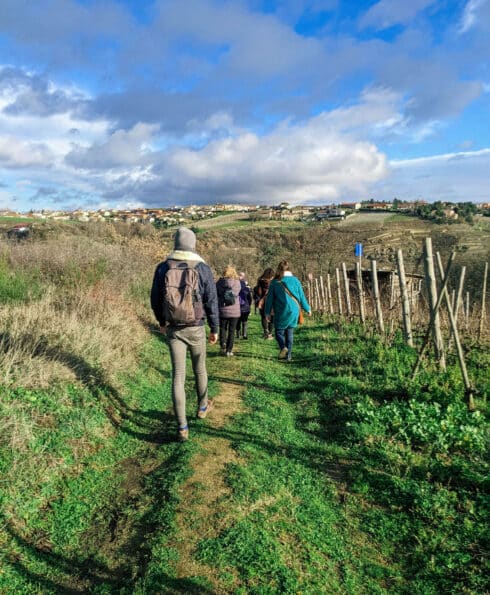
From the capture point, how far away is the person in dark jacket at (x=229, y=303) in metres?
8.05

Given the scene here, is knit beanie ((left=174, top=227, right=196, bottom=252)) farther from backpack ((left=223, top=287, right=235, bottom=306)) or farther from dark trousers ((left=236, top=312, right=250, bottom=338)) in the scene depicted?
A: dark trousers ((left=236, top=312, right=250, bottom=338))

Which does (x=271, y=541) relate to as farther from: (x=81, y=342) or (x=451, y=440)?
(x=81, y=342)

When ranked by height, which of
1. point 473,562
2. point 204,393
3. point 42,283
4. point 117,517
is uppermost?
point 42,283

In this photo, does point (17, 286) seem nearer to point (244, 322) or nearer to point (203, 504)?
point (244, 322)

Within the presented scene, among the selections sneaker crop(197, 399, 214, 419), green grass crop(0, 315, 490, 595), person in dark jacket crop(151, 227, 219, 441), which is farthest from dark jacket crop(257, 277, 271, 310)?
person in dark jacket crop(151, 227, 219, 441)

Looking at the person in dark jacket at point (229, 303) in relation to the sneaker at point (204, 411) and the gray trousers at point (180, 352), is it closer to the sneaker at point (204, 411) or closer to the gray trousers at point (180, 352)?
the sneaker at point (204, 411)

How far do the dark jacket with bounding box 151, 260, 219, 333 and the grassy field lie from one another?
1.41 metres

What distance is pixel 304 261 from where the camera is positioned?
111ft

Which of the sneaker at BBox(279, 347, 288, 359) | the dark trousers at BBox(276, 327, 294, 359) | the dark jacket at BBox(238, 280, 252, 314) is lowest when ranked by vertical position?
the sneaker at BBox(279, 347, 288, 359)

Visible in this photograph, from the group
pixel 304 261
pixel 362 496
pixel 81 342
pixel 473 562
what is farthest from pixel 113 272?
pixel 304 261

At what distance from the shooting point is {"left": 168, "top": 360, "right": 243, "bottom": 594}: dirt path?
8.65 ft

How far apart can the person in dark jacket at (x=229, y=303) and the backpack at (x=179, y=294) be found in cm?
377

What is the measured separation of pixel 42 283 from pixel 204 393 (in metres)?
5.71

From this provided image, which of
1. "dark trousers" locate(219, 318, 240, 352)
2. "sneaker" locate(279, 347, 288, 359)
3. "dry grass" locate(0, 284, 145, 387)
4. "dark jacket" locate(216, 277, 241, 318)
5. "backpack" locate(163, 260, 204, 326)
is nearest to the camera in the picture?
"backpack" locate(163, 260, 204, 326)
